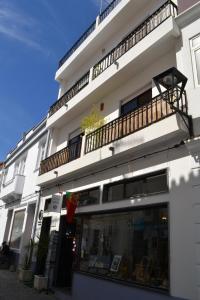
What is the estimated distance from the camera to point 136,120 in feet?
27.5

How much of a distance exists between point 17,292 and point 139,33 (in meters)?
10.2

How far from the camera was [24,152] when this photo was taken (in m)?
18.8

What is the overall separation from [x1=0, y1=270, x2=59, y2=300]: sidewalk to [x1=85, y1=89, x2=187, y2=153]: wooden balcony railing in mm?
5295

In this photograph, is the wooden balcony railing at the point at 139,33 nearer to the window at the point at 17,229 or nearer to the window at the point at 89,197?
the window at the point at 89,197

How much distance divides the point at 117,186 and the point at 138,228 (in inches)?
67.1

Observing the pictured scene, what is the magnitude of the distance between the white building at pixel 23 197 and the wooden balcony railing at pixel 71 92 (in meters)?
1.54

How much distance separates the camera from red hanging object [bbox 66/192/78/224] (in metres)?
10.2

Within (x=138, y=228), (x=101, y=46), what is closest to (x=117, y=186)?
(x=138, y=228)

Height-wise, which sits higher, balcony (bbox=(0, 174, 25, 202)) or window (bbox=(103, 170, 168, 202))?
balcony (bbox=(0, 174, 25, 202))

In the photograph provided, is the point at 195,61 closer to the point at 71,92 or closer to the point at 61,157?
the point at 61,157

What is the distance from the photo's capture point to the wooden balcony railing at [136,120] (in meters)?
6.92

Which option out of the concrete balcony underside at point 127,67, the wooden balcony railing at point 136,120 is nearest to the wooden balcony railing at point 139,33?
the concrete balcony underside at point 127,67

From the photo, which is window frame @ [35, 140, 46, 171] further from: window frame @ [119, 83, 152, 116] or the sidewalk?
window frame @ [119, 83, 152, 116]

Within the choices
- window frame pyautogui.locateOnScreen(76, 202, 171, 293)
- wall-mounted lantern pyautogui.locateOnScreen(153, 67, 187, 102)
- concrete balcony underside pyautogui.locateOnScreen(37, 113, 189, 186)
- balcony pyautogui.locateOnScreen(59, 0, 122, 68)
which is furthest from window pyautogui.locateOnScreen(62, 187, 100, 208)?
balcony pyautogui.locateOnScreen(59, 0, 122, 68)
